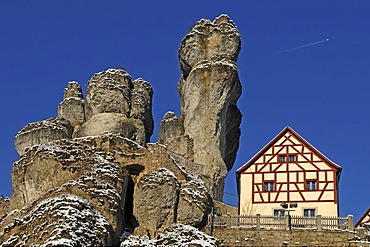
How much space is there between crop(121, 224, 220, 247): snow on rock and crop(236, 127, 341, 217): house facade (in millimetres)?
10343

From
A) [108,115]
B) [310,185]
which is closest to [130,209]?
[310,185]

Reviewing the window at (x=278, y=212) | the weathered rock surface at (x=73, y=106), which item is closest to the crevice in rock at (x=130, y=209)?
the window at (x=278, y=212)

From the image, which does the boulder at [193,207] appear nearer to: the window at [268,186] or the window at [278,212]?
the window at [278,212]

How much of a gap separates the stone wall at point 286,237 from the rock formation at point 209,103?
1209cm

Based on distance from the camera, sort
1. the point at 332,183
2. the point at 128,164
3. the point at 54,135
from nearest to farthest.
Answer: the point at 128,164 → the point at 332,183 → the point at 54,135

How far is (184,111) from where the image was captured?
193ft

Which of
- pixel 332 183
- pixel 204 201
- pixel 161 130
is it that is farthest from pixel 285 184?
pixel 161 130

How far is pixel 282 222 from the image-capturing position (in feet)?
126

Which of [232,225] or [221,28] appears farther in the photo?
[221,28]

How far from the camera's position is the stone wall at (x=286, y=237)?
122 feet

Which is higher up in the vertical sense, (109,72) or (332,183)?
(109,72)

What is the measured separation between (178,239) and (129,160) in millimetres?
7681

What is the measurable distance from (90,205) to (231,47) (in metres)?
27.0

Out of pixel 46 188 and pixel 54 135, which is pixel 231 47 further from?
pixel 46 188
